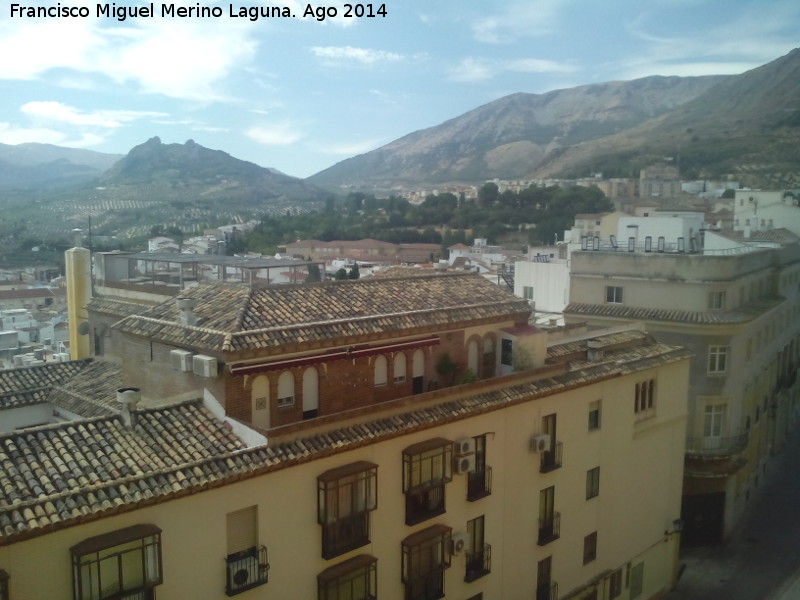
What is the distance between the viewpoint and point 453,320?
48.8 ft

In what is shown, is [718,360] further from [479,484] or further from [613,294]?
[479,484]

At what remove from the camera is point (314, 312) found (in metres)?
13.2

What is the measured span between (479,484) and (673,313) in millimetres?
11961

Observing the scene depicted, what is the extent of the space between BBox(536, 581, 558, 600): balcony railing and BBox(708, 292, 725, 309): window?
36.5 ft

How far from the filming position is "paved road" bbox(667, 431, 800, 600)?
21.2 m

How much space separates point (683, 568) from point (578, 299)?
9.15 metres

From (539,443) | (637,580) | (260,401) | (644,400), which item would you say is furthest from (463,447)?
(637,580)

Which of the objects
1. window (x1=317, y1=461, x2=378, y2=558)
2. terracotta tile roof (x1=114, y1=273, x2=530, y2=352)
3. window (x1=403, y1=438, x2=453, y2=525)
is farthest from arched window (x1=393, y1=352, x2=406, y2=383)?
window (x1=317, y1=461, x2=378, y2=558)

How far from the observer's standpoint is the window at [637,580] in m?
19.3

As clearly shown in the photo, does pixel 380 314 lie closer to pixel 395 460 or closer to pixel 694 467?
pixel 395 460

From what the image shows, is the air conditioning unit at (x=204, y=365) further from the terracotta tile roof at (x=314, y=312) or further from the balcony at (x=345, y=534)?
the balcony at (x=345, y=534)

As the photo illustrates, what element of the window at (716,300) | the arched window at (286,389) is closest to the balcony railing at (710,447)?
the window at (716,300)

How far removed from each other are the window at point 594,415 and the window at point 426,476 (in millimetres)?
4989

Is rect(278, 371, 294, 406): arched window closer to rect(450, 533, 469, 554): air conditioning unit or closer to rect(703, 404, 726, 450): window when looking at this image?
rect(450, 533, 469, 554): air conditioning unit
